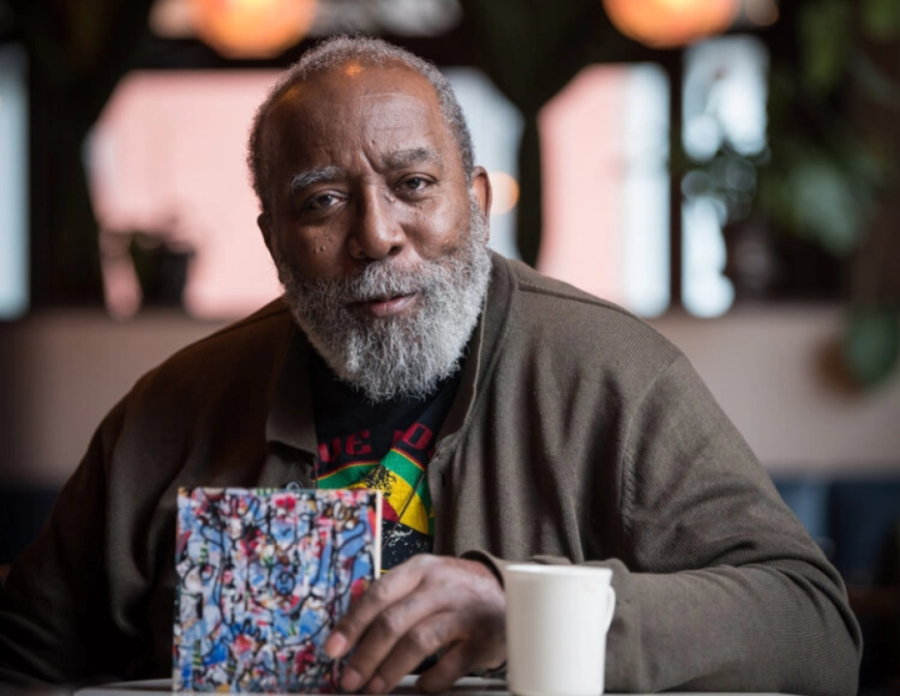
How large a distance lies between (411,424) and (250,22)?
3.35 m

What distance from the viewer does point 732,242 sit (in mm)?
5133

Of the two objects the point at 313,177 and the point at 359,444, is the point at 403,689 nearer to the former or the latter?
the point at 359,444

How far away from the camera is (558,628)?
3.72 ft

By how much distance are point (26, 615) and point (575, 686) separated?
1063 mm

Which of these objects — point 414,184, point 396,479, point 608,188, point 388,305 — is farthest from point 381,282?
point 608,188

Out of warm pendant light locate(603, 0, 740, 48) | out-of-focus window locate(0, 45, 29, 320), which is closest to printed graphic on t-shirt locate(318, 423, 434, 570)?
warm pendant light locate(603, 0, 740, 48)

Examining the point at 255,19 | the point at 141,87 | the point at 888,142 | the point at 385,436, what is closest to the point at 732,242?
the point at 888,142

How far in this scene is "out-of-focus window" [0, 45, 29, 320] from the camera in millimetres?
5422

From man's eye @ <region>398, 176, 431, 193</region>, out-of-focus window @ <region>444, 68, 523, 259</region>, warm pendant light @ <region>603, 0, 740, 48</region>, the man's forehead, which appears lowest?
man's eye @ <region>398, 176, 431, 193</region>

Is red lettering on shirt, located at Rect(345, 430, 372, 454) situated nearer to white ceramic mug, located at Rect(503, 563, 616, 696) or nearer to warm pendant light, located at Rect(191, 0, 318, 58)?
white ceramic mug, located at Rect(503, 563, 616, 696)

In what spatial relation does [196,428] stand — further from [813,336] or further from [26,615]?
[813,336]

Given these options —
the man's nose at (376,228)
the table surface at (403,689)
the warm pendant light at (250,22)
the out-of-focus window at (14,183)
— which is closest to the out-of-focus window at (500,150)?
the warm pendant light at (250,22)

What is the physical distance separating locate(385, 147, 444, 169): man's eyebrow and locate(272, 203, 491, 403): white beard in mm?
136

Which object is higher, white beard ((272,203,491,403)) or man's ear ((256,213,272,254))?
man's ear ((256,213,272,254))
